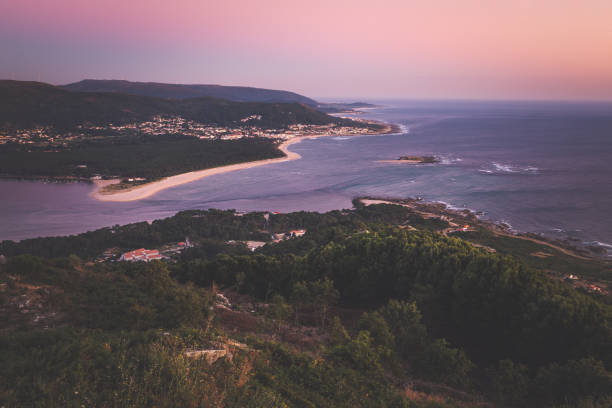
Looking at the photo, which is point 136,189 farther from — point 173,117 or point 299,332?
point 173,117

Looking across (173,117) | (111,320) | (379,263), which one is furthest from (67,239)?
(173,117)

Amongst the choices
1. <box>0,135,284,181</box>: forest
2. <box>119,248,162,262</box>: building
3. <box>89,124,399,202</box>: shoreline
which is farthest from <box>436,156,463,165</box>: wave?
<box>119,248,162,262</box>: building

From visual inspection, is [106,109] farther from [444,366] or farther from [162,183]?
[444,366]

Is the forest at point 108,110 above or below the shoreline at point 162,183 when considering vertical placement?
above

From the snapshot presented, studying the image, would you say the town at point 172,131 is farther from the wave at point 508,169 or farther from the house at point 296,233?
the house at point 296,233

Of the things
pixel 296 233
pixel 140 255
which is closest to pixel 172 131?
pixel 296 233

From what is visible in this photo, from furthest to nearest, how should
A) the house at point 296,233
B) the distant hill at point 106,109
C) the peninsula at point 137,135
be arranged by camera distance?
the distant hill at point 106,109 → the peninsula at point 137,135 → the house at point 296,233

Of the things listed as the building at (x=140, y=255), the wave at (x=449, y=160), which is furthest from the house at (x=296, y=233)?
the wave at (x=449, y=160)
